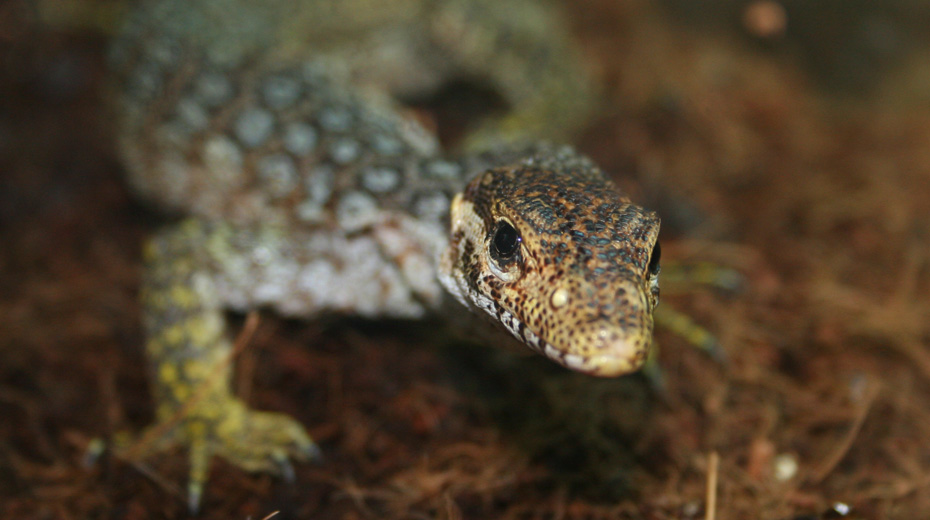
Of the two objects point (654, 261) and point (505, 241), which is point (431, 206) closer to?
point (505, 241)

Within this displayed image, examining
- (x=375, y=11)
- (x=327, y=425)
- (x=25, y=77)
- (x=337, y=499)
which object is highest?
(x=375, y=11)

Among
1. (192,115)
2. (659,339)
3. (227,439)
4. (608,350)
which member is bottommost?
(227,439)

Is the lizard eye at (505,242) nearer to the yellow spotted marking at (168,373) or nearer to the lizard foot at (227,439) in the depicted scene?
the lizard foot at (227,439)

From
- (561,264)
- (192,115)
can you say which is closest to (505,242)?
(561,264)

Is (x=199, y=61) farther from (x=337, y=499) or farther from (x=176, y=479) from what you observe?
(x=337, y=499)

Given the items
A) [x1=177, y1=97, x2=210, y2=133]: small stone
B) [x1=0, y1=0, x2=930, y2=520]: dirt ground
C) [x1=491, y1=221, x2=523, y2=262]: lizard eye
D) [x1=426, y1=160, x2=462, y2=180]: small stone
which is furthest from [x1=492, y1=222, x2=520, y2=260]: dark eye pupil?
[x1=177, y1=97, x2=210, y2=133]: small stone

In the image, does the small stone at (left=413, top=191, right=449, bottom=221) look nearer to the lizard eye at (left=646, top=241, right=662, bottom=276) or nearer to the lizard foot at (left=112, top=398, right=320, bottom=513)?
the lizard eye at (left=646, top=241, right=662, bottom=276)

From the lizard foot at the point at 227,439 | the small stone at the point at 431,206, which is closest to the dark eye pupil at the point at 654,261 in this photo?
the small stone at the point at 431,206

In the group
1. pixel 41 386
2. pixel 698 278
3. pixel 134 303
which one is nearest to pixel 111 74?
pixel 134 303
